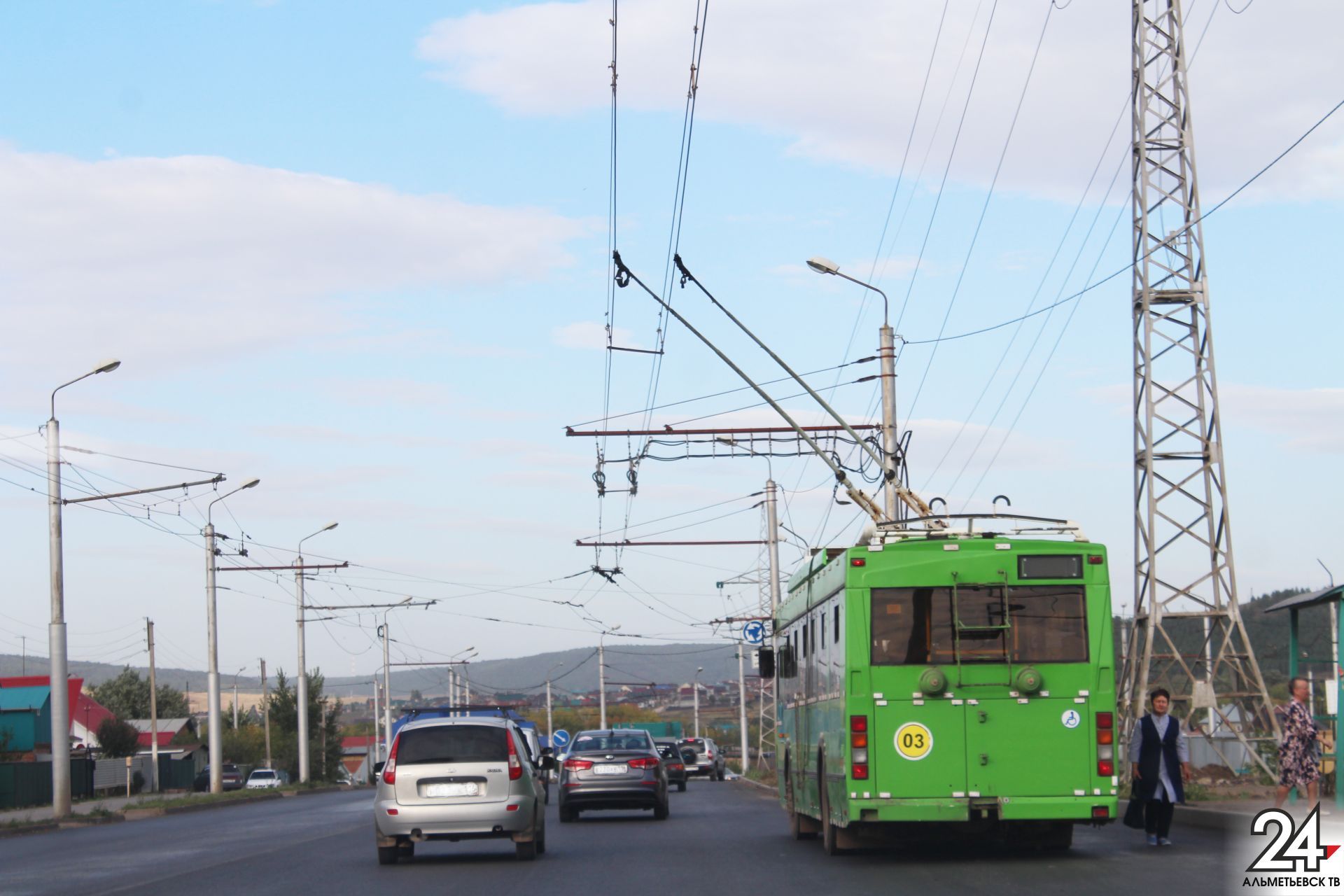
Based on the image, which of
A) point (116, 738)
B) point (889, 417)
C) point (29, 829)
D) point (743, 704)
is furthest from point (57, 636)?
point (116, 738)

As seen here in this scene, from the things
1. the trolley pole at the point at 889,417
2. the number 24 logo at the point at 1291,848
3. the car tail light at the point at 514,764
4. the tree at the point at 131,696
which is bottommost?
the tree at the point at 131,696

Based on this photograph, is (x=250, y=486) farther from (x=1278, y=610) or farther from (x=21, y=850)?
(x=1278, y=610)

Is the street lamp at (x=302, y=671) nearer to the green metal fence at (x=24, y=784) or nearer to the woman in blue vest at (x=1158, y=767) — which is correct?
the green metal fence at (x=24, y=784)

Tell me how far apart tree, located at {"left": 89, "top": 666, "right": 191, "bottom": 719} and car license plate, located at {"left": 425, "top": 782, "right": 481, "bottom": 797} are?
355 ft

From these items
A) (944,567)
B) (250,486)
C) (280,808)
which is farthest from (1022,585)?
(250,486)

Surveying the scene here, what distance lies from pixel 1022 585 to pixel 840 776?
8.24 feet

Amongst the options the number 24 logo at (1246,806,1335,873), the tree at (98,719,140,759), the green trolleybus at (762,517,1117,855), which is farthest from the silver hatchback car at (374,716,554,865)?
the tree at (98,719,140,759)

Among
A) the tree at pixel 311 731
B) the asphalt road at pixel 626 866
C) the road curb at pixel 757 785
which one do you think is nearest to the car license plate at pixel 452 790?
the asphalt road at pixel 626 866

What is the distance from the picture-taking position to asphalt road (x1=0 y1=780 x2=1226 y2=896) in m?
13.3

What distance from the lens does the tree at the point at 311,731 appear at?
99750mm

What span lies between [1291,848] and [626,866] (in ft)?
20.9

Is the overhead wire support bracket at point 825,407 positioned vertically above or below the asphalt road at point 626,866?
above

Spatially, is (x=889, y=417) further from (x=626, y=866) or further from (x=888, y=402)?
(x=626, y=866)

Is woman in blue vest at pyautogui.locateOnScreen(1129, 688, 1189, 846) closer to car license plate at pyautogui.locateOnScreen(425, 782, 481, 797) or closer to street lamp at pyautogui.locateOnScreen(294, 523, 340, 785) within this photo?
car license plate at pyautogui.locateOnScreen(425, 782, 481, 797)
